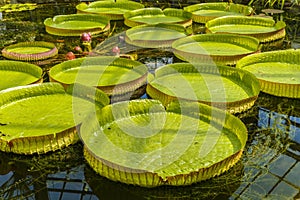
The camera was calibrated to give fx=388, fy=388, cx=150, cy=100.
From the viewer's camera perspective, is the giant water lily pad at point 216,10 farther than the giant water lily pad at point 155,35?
Yes

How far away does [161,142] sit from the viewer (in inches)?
138

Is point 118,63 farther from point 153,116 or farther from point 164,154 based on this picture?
point 164,154

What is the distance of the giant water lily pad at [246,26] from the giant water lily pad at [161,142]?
133 inches

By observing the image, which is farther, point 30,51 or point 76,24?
point 76,24

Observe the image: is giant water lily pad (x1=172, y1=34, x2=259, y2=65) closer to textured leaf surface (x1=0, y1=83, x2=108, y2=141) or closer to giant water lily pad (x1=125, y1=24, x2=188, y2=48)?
giant water lily pad (x1=125, y1=24, x2=188, y2=48)

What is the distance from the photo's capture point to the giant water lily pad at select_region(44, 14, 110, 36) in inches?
278

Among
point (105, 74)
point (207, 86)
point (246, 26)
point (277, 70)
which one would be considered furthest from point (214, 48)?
point (105, 74)

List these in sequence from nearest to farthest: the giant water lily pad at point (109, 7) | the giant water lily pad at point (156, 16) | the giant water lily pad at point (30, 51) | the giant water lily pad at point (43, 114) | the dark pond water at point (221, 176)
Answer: the dark pond water at point (221, 176) < the giant water lily pad at point (43, 114) < the giant water lily pad at point (30, 51) < the giant water lily pad at point (156, 16) < the giant water lily pad at point (109, 7)

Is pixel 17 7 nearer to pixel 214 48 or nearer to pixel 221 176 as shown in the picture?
pixel 214 48

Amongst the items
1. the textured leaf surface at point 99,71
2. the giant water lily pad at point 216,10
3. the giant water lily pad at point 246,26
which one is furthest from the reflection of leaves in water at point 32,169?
the giant water lily pad at point 216,10

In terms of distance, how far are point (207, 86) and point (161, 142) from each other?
138 centimetres

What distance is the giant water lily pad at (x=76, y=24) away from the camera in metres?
7.06

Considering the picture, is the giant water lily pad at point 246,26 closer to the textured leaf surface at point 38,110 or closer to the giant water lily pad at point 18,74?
the giant water lily pad at point 18,74

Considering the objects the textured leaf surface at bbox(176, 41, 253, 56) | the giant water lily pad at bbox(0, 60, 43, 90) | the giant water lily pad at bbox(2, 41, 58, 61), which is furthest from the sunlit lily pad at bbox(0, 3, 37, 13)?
the textured leaf surface at bbox(176, 41, 253, 56)
